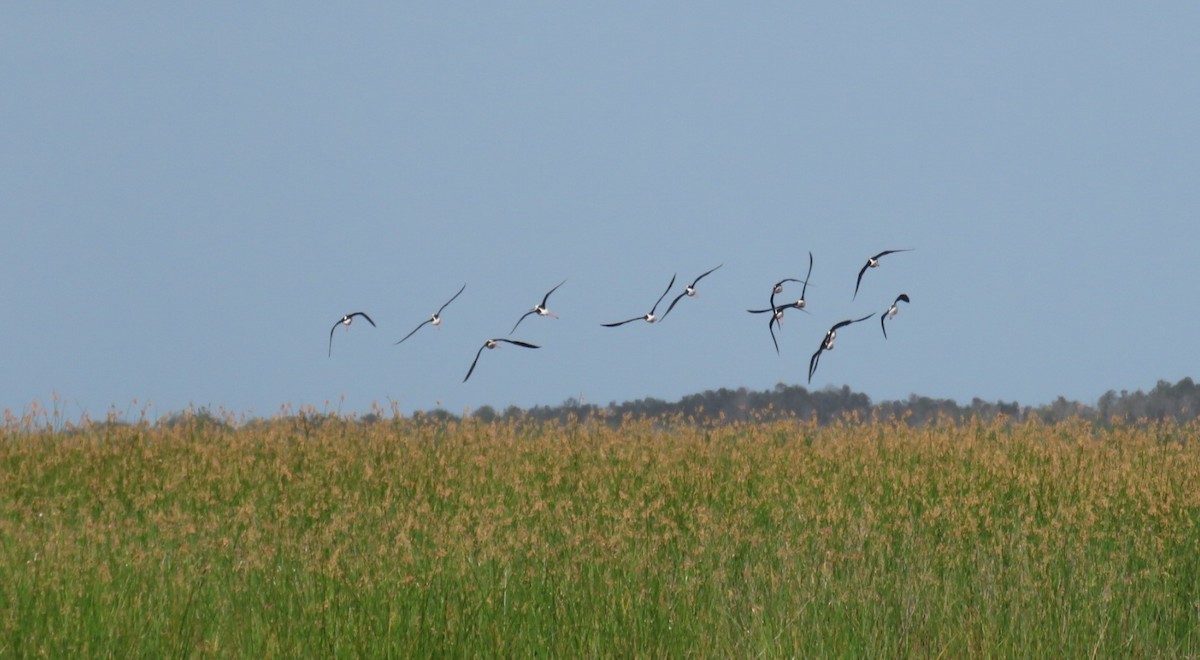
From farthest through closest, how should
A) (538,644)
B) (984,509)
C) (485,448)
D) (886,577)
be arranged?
(485,448) → (984,509) → (886,577) → (538,644)

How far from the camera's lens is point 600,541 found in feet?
17.8

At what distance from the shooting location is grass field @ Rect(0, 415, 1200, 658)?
4.60 meters

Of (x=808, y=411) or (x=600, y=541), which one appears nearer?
(x=600, y=541)

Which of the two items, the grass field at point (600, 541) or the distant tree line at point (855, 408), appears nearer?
the grass field at point (600, 541)

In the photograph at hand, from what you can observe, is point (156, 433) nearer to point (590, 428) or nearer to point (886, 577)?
point (590, 428)

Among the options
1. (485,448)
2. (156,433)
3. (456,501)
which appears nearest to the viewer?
(456,501)

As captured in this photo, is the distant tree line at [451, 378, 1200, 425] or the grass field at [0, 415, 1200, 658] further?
the distant tree line at [451, 378, 1200, 425]

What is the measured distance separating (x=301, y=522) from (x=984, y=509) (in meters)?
4.17

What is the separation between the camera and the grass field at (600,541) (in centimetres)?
460

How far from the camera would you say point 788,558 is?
5570mm

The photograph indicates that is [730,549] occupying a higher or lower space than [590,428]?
lower

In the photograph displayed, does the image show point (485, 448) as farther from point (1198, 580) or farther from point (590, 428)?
point (1198, 580)

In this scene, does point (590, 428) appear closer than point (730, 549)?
No

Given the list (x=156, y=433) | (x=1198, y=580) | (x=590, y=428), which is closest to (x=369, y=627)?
(x=1198, y=580)
